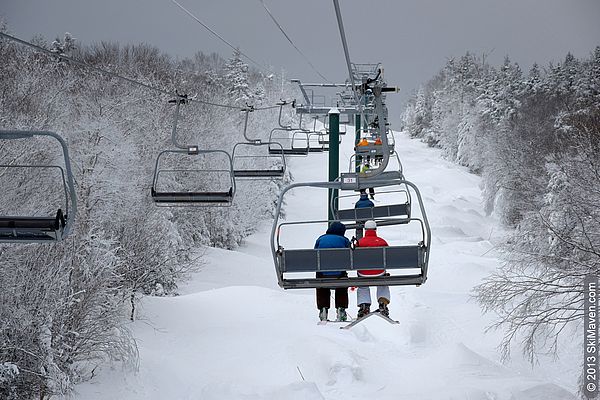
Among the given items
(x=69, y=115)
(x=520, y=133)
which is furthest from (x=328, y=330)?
(x=520, y=133)

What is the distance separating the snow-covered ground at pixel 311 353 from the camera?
1566cm

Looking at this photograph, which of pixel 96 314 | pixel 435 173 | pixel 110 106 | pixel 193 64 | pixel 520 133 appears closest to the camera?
pixel 96 314

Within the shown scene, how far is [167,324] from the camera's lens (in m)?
19.7

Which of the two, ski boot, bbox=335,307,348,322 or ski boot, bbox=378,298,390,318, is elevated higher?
ski boot, bbox=378,298,390,318

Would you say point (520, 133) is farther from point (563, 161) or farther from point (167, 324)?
point (167, 324)

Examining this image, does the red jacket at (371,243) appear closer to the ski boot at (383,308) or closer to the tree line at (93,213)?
the ski boot at (383,308)

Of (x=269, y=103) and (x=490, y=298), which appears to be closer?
(x=490, y=298)

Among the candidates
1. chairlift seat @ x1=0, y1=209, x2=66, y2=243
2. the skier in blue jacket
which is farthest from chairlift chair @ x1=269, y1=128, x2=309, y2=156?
chairlift seat @ x1=0, y1=209, x2=66, y2=243

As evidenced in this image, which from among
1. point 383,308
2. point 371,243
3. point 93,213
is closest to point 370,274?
point 371,243

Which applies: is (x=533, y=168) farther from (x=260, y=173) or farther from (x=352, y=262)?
(x=352, y=262)

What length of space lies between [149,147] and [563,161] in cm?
1922

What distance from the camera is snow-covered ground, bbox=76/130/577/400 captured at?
15664mm

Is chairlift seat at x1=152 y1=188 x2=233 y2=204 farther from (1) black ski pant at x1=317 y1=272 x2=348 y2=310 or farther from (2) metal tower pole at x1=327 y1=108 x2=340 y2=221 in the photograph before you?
(2) metal tower pole at x1=327 y1=108 x2=340 y2=221

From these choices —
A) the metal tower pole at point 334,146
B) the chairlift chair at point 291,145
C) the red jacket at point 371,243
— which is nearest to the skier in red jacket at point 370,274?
the red jacket at point 371,243
